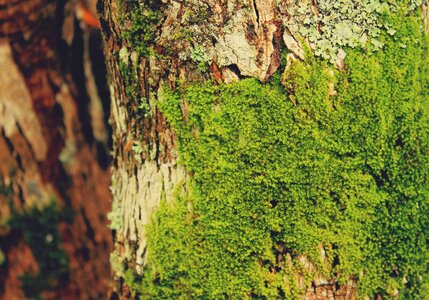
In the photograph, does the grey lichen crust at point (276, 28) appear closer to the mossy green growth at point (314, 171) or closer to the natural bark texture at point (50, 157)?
the mossy green growth at point (314, 171)

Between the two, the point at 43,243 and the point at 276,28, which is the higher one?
the point at 276,28

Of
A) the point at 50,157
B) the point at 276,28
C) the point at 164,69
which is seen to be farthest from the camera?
the point at 50,157

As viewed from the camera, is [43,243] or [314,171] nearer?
[314,171]

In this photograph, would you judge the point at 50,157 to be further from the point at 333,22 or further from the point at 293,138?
the point at 333,22

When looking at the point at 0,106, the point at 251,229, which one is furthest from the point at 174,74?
the point at 0,106

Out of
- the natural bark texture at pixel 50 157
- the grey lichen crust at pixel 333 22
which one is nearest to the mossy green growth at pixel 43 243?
the natural bark texture at pixel 50 157

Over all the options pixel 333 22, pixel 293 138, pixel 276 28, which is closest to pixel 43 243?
pixel 293 138

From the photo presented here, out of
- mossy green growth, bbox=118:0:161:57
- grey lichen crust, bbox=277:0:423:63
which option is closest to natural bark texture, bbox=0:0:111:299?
mossy green growth, bbox=118:0:161:57
